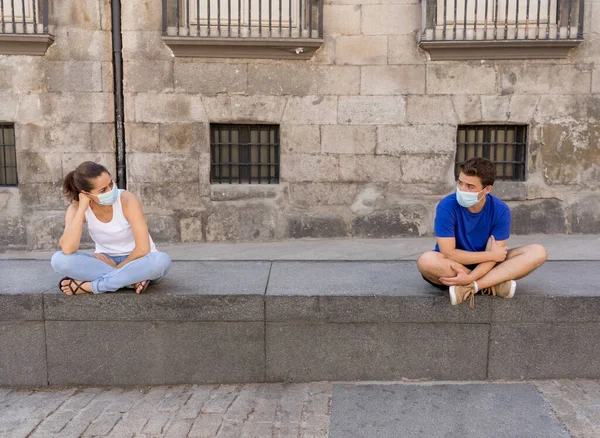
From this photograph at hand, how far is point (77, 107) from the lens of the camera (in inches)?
330

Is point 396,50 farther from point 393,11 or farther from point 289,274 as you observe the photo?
point 289,274

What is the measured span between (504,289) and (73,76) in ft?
23.9

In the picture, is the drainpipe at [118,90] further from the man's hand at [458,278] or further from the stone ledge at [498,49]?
the man's hand at [458,278]

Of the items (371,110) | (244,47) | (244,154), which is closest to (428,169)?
(371,110)

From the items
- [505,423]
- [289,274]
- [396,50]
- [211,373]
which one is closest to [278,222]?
[396,50]

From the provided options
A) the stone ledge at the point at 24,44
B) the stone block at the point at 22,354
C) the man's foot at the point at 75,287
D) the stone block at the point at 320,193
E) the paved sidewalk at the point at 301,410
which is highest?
the stone ledge at the point at 24,44

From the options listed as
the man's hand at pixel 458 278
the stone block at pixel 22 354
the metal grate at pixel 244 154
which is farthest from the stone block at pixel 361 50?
the stone block at pixel 22 354

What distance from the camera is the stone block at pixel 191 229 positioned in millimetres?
8664

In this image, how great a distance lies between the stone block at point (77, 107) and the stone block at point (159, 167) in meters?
0.80

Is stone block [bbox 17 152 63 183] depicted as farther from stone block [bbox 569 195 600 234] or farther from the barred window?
stone block [bbox 569 195 600 234]

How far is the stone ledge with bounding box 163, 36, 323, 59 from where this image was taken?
816 cm

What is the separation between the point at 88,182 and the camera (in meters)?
3.82

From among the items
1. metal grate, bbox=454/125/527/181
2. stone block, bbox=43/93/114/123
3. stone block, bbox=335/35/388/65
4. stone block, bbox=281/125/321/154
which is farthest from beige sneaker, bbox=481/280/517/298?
stone block, bbox=43/93/114/123

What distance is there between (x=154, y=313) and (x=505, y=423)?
2.46 meters
